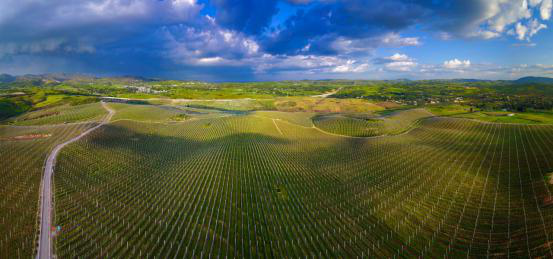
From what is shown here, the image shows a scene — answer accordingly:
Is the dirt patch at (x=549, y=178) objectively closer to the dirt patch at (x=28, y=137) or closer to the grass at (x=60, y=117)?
the dirt patch at (x=28, y=137)

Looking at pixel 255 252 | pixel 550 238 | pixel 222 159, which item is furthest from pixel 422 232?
pixel 222 159

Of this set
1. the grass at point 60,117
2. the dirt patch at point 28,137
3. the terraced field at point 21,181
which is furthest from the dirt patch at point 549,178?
the grass at point 60,117

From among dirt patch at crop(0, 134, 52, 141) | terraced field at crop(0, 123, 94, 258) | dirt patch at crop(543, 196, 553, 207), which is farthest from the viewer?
dirt patch at crop(0, 134, 52, 141)

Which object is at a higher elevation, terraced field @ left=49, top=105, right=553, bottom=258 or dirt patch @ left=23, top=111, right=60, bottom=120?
dirt patch @ left=23, top=111, right=60, bottom=120

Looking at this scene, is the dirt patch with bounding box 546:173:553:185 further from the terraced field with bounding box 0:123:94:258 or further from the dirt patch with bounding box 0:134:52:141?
the dirt patch with bounding box 0:134:52:141

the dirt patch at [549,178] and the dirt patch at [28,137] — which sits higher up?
the dirt patch at [28,137]

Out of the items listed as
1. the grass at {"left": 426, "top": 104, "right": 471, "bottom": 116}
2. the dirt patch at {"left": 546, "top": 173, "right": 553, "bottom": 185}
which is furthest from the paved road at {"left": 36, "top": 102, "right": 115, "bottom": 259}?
the grass at {"left": 426, "top": 104, "right": 471, "bottom": 116}

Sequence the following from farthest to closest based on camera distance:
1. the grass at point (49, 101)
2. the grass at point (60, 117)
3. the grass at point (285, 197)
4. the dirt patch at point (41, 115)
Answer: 1. the grass at point (49, 101)
2. the dirt patch at point (41, 115)
3. the grass at point (60, 117)
4. the grass at point (285, 197)
